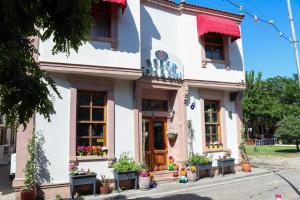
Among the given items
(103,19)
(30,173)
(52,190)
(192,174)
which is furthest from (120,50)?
(192,174)

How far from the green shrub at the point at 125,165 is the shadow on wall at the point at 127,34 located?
4.03 m

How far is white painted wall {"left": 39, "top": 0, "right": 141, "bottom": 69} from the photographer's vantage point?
1044 cm

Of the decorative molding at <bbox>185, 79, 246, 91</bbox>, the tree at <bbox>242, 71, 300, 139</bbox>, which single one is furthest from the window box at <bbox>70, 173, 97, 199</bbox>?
the tree at <bbox>242, 71, 300, 139</bbox>

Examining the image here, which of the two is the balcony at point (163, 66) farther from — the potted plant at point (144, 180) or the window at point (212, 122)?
the potted plant at point (144, 180)

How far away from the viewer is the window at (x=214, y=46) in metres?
14.8

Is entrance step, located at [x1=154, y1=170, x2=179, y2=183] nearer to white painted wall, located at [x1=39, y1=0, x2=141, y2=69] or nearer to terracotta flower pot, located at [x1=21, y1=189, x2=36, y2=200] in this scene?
white painted wall, located at [x1=39, y1=0, x2=141, y2=69]

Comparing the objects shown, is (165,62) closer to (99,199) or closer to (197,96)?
(197,96)

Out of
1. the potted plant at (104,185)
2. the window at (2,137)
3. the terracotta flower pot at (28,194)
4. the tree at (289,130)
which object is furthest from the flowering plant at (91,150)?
the tree at (289,130)

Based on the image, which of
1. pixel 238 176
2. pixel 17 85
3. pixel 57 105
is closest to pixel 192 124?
pixel 238 176

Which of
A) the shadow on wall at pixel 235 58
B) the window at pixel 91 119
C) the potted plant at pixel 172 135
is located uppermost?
the shadow on wall at pixel 235 58

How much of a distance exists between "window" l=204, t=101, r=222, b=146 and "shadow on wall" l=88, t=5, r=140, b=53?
490cm

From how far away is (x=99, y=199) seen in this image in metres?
9.74

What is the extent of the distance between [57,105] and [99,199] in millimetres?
3435

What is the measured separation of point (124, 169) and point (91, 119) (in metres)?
2.18
